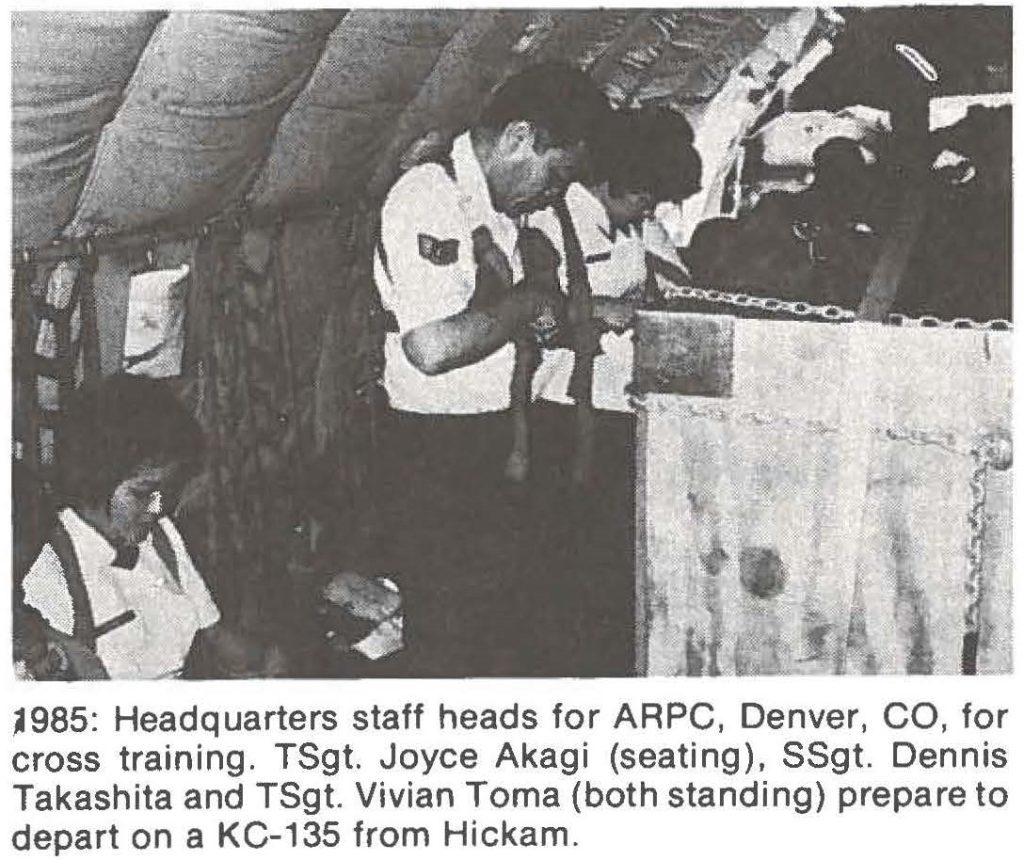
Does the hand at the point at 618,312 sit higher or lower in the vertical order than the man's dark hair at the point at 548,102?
lower

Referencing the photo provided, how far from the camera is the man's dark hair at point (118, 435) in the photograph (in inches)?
53.4

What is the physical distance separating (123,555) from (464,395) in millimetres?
345

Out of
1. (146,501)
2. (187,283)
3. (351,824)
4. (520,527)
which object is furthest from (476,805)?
(187,283)

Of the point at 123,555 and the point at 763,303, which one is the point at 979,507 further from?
the point at 123,555

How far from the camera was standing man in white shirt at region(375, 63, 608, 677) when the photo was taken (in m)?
1.40

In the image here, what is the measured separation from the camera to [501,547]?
1.42 metres

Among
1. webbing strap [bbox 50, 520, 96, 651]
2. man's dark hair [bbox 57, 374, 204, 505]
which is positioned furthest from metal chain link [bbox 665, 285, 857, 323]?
webbing strap [bbox 50, 520, 96, 651]

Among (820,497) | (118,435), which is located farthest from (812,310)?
(118,435)

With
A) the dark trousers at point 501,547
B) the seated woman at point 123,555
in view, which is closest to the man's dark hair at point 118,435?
the seated woman at point 123,555

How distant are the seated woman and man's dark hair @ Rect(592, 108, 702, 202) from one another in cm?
45

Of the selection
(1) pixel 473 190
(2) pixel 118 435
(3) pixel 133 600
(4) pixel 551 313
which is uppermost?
(1) pixel 473 190

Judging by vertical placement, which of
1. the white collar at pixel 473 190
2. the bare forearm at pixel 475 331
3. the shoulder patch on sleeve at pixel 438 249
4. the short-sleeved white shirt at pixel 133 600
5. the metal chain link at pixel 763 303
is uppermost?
the white collar at pixel 473 190

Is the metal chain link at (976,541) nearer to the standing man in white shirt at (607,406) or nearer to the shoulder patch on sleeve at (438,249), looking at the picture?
the standing man in white shirt at (607,406)

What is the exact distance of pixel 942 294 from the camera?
1.39 meters
